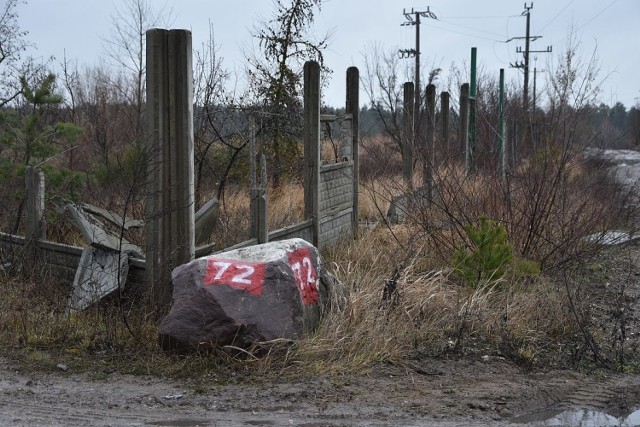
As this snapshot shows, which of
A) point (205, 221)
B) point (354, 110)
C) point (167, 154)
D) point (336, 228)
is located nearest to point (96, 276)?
point (205, 221)

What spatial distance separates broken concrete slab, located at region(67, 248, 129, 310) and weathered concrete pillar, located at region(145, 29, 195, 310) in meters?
0.38

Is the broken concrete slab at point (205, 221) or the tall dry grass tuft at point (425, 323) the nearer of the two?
the tall dry grass tuft at point (425, 323)

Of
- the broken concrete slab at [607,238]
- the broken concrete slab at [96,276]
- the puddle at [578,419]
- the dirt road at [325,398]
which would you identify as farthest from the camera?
the broken concrete slab at [607,238]

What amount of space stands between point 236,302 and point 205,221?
7.29 ft

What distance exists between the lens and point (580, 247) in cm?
945

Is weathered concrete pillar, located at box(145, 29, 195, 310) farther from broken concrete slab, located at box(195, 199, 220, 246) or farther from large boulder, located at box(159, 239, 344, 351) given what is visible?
broken concrete slab, located at box(195, 199, 220, 246)

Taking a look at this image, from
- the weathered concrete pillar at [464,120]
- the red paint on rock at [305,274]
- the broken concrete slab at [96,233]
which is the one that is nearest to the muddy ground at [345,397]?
the red paint on rock at [305,274]

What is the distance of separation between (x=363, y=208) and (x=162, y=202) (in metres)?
6.53

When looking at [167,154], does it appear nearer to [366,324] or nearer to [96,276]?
[96,276]

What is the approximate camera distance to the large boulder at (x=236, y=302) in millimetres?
5824

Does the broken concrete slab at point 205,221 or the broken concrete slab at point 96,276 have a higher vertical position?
the broken concrete slab at point 205,221

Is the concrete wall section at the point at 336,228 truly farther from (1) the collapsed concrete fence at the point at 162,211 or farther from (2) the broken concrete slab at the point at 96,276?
(2) the broken concrete slab at the point at 96,276

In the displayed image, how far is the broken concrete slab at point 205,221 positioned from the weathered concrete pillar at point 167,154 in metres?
0.91

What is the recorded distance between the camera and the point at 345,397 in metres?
5.33
